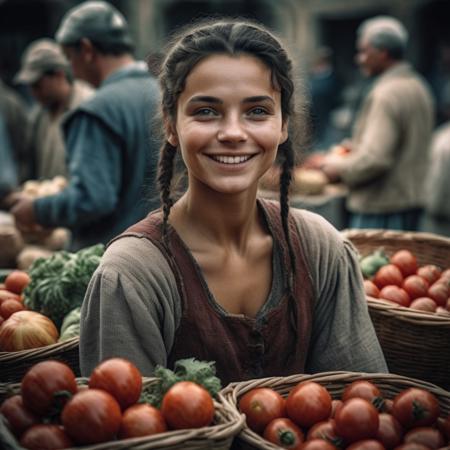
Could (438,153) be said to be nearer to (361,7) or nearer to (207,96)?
(207,96)

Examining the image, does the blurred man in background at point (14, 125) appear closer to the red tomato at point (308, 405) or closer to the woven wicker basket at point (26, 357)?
the woven wicker basket at point (26, 357)

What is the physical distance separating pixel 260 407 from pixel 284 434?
0.09m

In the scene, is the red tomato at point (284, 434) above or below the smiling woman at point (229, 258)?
below

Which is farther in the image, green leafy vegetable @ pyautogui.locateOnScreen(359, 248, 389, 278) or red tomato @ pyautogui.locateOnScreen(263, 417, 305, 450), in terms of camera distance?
green leafy vegetable @ pyautogui.locateOnScreen(359, 248, 389, 278)

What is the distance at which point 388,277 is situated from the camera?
3.32 meters

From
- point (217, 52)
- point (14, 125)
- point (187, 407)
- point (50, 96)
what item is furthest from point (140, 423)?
point (14, 125)

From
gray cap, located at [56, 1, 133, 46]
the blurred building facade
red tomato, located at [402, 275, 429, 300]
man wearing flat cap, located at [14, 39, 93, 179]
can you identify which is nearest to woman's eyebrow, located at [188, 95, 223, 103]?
red tomato, located at [402, 275, 429, 300]

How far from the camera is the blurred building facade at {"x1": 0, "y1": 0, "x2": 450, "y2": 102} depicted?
16094mm

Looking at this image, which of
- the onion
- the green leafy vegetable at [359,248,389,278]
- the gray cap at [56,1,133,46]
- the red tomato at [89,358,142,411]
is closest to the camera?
the red tomato at [89,358,142,411]

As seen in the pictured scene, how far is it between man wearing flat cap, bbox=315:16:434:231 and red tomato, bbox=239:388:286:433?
380 cm

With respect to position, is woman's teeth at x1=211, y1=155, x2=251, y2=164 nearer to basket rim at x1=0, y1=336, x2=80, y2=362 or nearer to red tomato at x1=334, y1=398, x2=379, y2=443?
red tomato at x1=334, y1=398, x2=379, y2=443

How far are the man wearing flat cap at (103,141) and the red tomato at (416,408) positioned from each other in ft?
6.46

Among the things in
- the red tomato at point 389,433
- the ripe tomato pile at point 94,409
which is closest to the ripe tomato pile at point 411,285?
the red tomato at point 389,433

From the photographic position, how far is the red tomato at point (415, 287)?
3.22 meters
